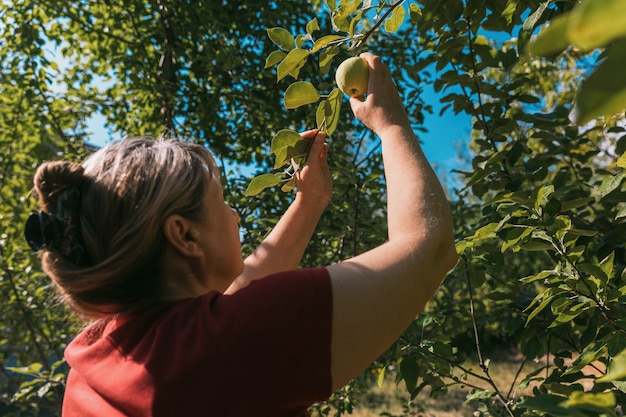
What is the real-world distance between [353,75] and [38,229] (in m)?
0.64

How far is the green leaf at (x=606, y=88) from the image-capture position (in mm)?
314

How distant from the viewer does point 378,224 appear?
276cm

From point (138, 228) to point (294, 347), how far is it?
14.0 inches

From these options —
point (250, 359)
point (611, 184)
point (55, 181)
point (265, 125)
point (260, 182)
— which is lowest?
point (250, 359)

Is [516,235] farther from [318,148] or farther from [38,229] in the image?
[38,229]

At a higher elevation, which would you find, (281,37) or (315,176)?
(281,37)

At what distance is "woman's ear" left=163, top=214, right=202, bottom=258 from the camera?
1.08 metres

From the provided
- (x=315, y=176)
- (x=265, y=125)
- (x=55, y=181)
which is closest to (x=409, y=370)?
(x=315, y=176)

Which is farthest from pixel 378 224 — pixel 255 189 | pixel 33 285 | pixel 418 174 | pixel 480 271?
pixel 33 285

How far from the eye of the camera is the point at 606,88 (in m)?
0.32

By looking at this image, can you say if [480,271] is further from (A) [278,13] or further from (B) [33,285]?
(B) [33,285]

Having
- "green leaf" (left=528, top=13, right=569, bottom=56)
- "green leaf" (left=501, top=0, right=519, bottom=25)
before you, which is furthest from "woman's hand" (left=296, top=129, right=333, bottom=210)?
"green leaf" (left=528, top=13, right=569, bottom=56)

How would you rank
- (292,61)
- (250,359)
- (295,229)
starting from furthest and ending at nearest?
A: (295,229), (292,61), (250,359)

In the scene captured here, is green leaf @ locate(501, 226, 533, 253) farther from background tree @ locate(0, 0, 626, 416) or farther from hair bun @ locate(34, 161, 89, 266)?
hair bun @ locate(34, 161, 89, 266)
